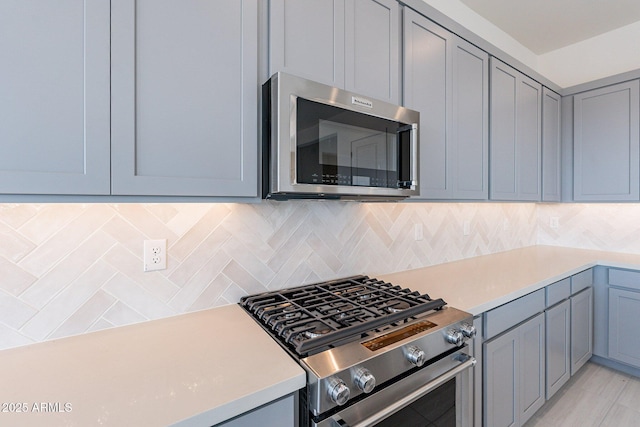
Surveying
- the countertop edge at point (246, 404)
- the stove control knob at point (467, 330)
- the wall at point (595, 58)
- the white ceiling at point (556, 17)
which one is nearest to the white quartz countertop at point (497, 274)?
the stove control knob at point (467, 330)

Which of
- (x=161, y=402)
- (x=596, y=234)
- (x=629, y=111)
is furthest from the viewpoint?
(x=596, y=234)

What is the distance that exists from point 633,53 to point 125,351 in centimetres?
418

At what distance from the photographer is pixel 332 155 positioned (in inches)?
48.5

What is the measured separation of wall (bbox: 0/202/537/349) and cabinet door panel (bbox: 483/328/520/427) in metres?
0.67

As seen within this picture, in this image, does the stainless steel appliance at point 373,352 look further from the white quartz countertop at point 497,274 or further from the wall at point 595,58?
the wall at point 595,58

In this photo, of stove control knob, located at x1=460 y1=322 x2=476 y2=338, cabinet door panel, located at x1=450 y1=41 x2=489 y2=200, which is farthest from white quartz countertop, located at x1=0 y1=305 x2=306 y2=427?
cabinet door panel, located at x1=450 y1=41 x2=489 y2=200

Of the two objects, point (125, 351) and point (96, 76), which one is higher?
point (96, 76)

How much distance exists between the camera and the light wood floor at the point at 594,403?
201cm

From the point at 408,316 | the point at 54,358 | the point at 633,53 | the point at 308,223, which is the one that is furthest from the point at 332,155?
the point at 633,53

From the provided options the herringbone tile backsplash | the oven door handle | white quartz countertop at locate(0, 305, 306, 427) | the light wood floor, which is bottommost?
the light wood floor

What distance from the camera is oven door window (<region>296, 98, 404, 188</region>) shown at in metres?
1.17

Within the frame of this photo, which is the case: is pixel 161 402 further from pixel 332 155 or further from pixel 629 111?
pixel 629 111

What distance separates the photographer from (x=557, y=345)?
2098 mm

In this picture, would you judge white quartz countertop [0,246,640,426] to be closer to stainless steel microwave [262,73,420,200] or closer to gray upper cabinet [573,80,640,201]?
stainless steel microwave [262,73,420,200]
